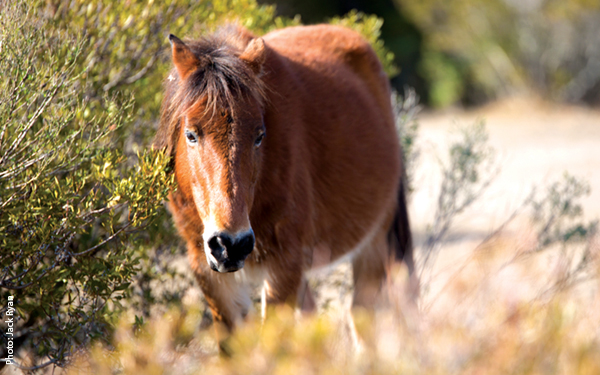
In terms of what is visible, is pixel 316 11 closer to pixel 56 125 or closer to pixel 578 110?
pixel 578 110

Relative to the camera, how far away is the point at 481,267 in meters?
2.07

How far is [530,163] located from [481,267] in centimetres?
972

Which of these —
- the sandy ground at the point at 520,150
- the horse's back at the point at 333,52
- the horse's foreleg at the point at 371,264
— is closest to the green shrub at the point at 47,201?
the horse's back at the point at 333,52

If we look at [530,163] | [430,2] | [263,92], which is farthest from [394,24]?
[263,92]

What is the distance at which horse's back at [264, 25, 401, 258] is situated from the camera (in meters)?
2.99

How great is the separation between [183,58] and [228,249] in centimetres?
96

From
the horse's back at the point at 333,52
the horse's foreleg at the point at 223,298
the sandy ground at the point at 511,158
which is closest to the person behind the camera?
the horse's foreleg at the point at 223,298

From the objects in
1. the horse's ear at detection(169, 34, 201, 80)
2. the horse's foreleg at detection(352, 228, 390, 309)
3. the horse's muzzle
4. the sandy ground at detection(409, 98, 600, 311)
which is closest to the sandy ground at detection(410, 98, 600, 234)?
the sandy ground at detection(409, 98, 600, 311)

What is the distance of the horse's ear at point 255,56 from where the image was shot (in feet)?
8.62

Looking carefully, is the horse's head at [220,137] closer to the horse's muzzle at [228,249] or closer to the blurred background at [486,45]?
the horse's muzzle at [228,249]

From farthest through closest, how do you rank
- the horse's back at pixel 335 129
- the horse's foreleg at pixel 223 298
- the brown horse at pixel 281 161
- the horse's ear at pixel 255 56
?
the horse's back at pixel 335 129
the horse's foreleg at pixel 223 298
the horse's ear at pixel 255 56
the brown horse at pixel 281 161

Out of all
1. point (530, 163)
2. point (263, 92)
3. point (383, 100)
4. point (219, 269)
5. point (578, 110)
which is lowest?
point (578, 110)

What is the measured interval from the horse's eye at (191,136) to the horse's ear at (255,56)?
0.47 metres

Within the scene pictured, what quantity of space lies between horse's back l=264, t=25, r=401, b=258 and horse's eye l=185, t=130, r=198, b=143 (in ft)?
1.63
